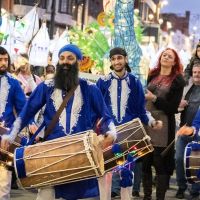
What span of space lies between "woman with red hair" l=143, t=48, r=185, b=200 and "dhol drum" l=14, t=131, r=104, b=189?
2.70 metres

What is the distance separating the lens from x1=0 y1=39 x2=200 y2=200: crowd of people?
250 inches

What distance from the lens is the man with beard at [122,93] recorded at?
797 cm

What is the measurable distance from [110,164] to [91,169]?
140 cm

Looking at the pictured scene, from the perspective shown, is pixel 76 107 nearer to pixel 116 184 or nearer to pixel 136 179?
pixel 116 184

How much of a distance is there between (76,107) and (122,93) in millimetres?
1729

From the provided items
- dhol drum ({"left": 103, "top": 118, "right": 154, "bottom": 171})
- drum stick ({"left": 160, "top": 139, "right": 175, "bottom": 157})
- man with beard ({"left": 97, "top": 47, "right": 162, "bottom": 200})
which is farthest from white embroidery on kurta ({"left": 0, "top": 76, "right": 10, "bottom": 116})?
drum stick ({"left": 160, "top": 139, "right": 175, "bottom": 157})

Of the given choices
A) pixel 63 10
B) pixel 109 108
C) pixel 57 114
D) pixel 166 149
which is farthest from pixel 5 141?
pixel 63 10

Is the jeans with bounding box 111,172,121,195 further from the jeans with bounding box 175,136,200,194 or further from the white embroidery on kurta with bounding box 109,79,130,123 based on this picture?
the white embroidery on kurta with bounding box 109,79,130,123

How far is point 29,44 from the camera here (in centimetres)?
2123

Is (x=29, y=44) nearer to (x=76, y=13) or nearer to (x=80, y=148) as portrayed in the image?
(x=80, y=148)

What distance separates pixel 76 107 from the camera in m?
6.40

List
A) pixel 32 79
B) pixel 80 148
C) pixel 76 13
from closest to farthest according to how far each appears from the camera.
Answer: pixel 80 148 → pixel 32 79 → pixel 76 13

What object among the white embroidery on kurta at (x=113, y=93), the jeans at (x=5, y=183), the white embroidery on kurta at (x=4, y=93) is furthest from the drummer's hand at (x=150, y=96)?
the jeans at (x=5, y=183)

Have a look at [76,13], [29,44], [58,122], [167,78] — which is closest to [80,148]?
[58,122]
